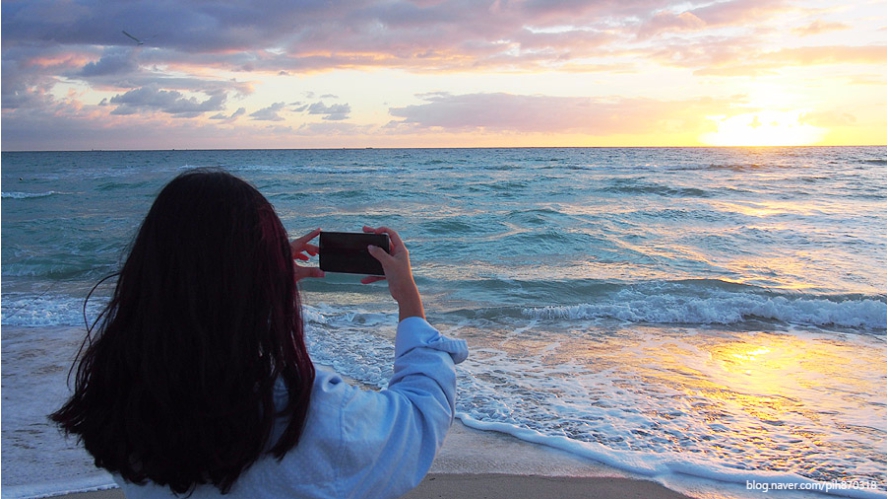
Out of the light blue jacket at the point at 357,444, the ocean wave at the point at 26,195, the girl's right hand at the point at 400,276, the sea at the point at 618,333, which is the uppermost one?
the girl's right hand at the point at 400,276

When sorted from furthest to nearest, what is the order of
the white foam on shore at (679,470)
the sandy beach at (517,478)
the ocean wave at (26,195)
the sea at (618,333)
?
the ocean wave at (26,195)
the sea at (618,333)
the white foam on shore at (679,470)
the sandy beach at (517,478)

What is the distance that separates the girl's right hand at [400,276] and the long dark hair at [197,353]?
0.29 metres

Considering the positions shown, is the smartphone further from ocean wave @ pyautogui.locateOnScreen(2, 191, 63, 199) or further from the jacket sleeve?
ocean wave @ pyautogui.locateOnScreen(2, 191, 63, 199)

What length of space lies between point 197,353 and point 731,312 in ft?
27.7

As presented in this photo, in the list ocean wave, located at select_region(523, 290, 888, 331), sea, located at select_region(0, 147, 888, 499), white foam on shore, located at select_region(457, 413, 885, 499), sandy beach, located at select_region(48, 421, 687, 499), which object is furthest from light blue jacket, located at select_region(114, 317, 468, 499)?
ocean wave, located at select_region(523, 290, 888, 331)

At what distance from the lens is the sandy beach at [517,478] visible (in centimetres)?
347

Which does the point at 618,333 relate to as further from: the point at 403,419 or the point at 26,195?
the point at 26,195

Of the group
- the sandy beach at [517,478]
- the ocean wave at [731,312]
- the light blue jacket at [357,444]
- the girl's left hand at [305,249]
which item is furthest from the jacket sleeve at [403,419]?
the ocean wave at [731,312]

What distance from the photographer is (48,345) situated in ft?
22.0

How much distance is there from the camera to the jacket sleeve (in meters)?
1.06

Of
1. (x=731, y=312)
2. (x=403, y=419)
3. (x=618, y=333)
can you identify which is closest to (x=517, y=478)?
(x=403, y=419)

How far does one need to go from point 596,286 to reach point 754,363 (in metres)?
4.13

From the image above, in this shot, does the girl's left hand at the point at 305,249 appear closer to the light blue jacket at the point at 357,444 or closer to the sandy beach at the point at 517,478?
the light blue jacket at the point at 357,444

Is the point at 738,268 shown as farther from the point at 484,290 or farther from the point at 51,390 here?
the point at 51,390
